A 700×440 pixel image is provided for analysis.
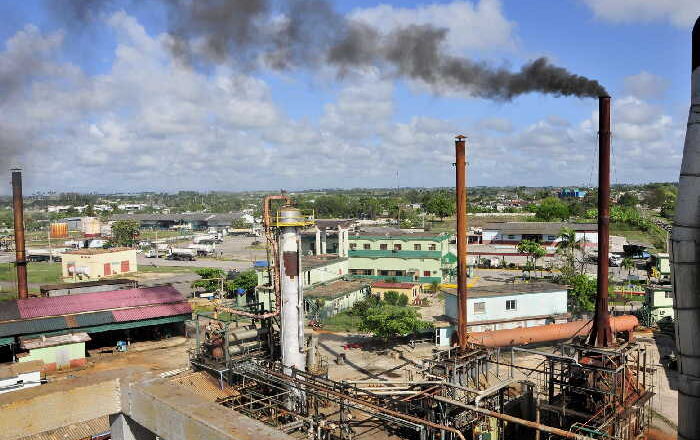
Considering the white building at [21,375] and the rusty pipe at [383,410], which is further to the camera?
the white building at [21,375]

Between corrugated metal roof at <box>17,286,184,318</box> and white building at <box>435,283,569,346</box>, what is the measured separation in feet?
73.8

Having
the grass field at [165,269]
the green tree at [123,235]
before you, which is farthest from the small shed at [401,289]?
the green tree at [123,235]

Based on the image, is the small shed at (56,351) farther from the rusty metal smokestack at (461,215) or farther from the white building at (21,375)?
the rusty metal smokestack at (461,215)

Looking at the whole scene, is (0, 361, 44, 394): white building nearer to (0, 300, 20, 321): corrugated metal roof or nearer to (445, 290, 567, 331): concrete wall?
(0, 300, 20, 321): corrugated metal roof

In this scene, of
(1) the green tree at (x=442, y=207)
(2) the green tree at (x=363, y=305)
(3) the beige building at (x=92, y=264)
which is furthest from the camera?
(1) the green tree at (x=442, y=207)

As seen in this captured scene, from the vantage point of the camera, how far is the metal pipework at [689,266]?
1051 cm

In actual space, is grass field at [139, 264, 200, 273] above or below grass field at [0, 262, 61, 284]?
below

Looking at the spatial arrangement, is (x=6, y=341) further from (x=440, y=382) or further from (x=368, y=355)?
(x=440, y=382)

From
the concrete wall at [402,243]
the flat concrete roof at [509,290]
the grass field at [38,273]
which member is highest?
the concrete wall at [402,243]

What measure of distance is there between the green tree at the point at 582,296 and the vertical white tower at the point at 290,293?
28.4 meters

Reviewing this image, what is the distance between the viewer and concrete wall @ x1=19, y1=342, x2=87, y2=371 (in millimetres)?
36188

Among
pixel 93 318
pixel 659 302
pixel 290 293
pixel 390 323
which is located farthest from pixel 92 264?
pixel 659 302

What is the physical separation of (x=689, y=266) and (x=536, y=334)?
23.9 m

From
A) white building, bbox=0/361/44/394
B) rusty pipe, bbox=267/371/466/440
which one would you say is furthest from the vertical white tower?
white building, bbox=0/361/44/394
